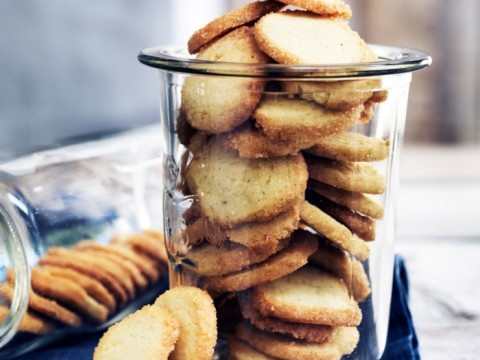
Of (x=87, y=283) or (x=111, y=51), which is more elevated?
(x=111, y=51)

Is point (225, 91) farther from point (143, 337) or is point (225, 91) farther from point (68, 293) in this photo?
point (68, 293)

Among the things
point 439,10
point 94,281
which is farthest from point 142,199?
point 439,10

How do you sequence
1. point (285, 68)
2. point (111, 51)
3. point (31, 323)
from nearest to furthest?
point (285, 68)
point (31, 323)
point (111, 51)

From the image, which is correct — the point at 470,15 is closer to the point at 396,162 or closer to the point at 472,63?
the point at 472,63

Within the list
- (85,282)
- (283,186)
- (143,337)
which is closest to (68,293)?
(85,282)

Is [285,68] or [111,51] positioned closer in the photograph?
[285,68]

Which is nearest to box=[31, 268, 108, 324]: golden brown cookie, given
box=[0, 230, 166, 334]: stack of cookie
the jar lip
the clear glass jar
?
box=[0, 230, 166, 334]: stack of cookie

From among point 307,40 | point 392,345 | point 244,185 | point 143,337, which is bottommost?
point 392,345
